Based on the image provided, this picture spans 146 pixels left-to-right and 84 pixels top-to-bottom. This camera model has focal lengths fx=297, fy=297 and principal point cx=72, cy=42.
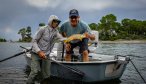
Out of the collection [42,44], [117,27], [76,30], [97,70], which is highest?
[117,27]

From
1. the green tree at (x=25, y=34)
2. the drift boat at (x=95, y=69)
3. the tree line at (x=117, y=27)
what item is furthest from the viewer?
the green tree at (x=25, y=34)

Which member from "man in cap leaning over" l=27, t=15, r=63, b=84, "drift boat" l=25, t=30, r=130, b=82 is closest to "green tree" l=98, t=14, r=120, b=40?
"drift boat" l=25, t=30, r=130, b=82

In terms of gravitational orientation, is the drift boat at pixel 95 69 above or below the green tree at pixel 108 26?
below

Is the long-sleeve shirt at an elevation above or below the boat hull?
above

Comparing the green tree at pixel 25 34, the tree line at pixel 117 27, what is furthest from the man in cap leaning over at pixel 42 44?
the green tree at pixel 25 34

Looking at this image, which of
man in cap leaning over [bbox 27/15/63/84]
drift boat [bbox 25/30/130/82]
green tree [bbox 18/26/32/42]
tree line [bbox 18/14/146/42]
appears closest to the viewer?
man in cap leaning over [bbox 27/15/63/84]

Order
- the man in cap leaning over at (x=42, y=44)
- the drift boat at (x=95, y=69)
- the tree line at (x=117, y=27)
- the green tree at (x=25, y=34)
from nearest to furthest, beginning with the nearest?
the man in cap leaning over at (x=42, y=44) < the drift boat at (x=95, y=69) < the tree line at (x=117, y=27) < the green tree at (x=25, y=34)

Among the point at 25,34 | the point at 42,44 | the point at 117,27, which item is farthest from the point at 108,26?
the point at 42,44

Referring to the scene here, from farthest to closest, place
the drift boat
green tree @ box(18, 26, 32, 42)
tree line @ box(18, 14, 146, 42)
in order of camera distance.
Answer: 1. green tree @ box(18, 26, 32, 42)
2. tree line @ box(18, 14, 146, 42)
3. the drift boat

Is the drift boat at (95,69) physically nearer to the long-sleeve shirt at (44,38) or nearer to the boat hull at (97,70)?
the boat hull at (97,70)

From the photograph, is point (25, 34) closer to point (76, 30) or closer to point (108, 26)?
point (108, 26)

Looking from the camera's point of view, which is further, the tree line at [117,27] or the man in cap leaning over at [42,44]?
the tree line at [117,27]

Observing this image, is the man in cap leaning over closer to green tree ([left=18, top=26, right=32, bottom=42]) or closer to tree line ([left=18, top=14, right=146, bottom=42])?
tree line ([left=18, top=14, right=146, bottom=42])

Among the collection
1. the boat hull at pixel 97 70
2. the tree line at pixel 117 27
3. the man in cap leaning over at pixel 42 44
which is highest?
the tree line at pixel 117 27
